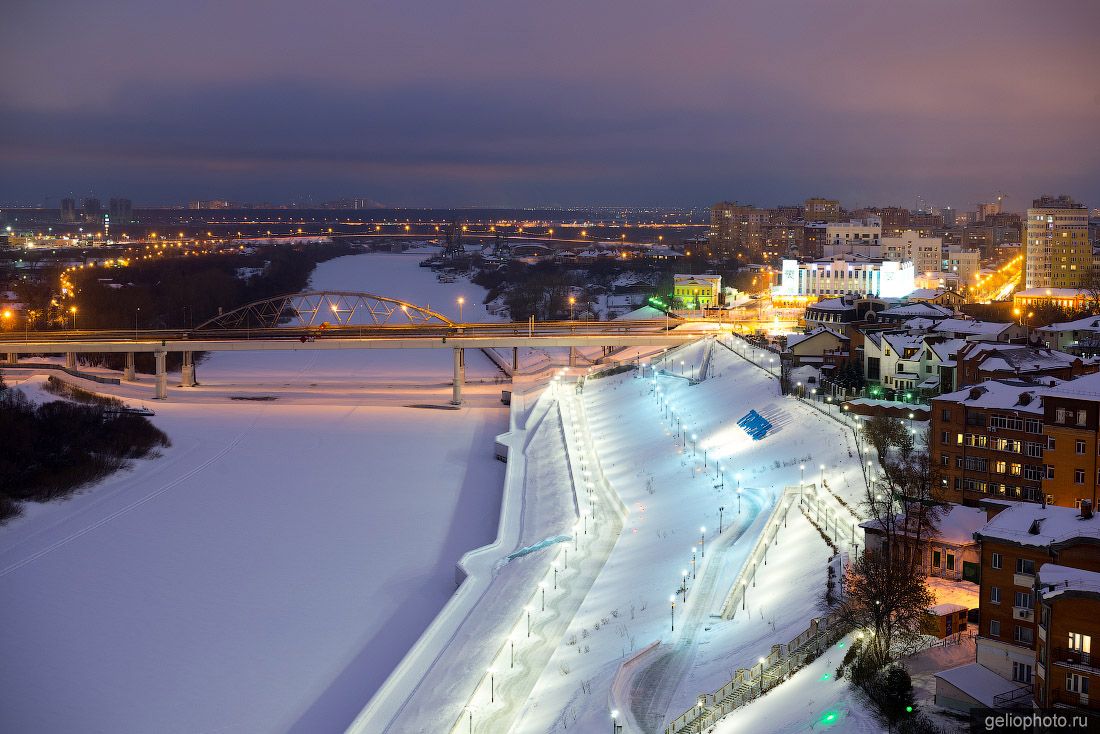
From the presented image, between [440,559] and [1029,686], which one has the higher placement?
[1029,686]

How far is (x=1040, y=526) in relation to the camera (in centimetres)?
1308

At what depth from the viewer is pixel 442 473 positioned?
98.7ft

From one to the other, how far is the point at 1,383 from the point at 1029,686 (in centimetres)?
3437

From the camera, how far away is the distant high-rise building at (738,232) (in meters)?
105

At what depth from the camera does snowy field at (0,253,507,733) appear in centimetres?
1587

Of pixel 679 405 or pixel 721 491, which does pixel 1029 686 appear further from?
pixel 679 405

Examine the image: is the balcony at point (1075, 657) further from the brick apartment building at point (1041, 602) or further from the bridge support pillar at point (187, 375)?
the bridge support pillar at point (187, 375)

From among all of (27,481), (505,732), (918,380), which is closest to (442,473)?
(27,481)

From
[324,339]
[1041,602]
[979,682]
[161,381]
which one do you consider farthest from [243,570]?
[324,339]

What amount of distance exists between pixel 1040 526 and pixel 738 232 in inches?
3954

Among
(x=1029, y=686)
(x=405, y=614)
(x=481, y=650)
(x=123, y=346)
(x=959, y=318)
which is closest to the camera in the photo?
(x=1029, y=686)

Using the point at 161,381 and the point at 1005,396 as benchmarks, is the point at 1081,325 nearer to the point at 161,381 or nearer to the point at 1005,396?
the point at 1005,396

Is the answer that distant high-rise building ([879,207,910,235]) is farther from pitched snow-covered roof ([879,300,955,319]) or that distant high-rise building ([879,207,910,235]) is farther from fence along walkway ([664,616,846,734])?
fence along walkway ([664,616,846,734])

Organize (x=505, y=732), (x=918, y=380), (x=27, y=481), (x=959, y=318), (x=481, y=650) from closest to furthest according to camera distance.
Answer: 1. (x=505, y=732)
2. (x=481, y=650)
3. (x=27, y=481)
4. (x=918, y=380)
5. (x=959, y=318)
